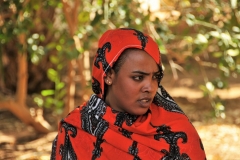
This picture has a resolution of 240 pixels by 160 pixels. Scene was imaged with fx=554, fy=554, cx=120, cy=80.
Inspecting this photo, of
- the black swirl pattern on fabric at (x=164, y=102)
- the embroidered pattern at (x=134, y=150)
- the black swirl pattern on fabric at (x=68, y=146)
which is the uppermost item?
the black swirl pattern on fabric at (x=164, y=102)

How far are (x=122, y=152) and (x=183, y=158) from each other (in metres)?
0.29

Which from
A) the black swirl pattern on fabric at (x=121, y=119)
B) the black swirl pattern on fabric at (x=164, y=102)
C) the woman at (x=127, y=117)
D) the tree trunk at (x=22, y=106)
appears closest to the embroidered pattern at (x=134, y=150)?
the woman at (x=127, y=117)

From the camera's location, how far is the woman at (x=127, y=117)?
2.58 meters

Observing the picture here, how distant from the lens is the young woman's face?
255 centimetres

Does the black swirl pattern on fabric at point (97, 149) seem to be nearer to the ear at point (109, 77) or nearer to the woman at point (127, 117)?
the woman at point (127, 117)

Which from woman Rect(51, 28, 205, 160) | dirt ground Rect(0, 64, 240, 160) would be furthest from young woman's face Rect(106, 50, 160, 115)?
dirt ground Rect(0, 64, 240, 160)

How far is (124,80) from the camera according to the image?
2.60 meters

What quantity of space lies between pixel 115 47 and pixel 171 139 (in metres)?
0.52

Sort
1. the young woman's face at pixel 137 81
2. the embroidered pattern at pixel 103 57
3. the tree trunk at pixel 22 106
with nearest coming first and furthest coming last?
the young woman's face at pixel 137 81
the embroidered pattern at pixel 103 57
the tree trunk at pixel 22 106

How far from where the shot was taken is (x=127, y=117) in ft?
8.76

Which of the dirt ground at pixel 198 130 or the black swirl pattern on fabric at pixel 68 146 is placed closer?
the black swirl pattern on fabric at pixel 68 146

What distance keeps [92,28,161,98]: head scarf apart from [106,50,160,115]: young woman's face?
0.03 metres

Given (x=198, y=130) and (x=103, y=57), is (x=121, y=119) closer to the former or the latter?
(x=103, y=57)

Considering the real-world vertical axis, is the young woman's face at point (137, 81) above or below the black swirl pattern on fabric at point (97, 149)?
above
